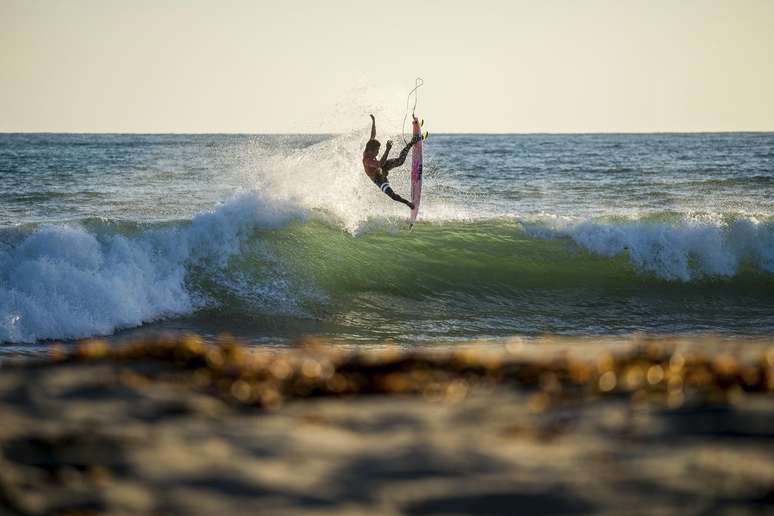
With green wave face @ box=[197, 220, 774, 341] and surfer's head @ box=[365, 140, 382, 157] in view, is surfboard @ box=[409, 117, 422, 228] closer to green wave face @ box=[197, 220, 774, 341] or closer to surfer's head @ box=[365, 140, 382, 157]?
green wave face @ box=[197, 220, 774, 341]

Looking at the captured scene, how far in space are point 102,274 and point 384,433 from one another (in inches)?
349

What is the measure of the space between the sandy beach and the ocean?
560 cm

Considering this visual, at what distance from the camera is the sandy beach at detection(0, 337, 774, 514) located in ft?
9.09

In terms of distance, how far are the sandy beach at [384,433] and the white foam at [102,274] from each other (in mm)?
5920

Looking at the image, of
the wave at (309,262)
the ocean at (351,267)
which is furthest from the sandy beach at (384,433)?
the wave at (309,262)

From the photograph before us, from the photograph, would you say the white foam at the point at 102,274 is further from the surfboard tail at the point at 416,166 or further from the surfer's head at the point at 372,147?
the surfboard tail at the point at 416,166

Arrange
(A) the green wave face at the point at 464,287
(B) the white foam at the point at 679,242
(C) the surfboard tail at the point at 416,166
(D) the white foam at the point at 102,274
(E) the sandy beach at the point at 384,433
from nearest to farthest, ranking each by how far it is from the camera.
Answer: (E) the sandy beach at the point at 384,433, (D) the white foam at the point at 102,274, (A) the green wave face at the point at 464,287, (C) the surfboard tail at the point at 416,166, (B) the white foam at the point at 679,242

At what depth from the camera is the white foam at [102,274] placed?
32.7 ft

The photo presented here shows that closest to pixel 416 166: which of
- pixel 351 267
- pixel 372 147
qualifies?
pixel 372 147

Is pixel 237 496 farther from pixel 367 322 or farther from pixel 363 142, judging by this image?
pixel 363 142

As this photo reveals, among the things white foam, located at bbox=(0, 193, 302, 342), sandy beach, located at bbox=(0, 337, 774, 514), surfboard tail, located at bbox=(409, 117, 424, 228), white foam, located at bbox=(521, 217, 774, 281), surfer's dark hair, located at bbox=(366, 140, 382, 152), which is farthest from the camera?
white foam, located at bbox=(521, 217, 774, 281)

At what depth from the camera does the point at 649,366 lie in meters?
4.18

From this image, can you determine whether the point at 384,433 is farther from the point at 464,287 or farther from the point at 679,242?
the point at 679,242

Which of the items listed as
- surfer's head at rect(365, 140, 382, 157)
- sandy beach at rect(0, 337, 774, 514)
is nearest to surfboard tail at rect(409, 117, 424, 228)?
surfer's head at rect(365, 140, 382, 157)
